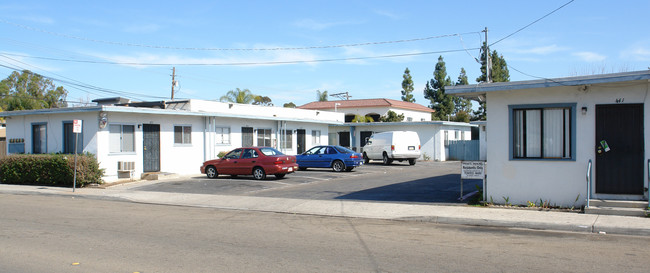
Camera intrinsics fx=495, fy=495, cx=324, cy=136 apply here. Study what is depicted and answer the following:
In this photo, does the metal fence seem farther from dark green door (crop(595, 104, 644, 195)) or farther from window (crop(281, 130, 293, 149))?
dark green door (crop(595, 104, 644, 195))

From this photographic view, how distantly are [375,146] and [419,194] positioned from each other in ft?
52.2

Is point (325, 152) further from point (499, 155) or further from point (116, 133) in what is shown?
point (499, 155)

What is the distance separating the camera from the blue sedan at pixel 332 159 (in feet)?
80.2

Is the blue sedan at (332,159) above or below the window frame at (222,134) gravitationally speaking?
below

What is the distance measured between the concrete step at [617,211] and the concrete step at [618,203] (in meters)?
0.15

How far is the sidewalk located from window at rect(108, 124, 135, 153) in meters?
3.59

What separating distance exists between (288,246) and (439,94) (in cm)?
5443

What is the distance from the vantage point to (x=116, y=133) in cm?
2092

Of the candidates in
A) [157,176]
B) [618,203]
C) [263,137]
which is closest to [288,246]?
[618,203]

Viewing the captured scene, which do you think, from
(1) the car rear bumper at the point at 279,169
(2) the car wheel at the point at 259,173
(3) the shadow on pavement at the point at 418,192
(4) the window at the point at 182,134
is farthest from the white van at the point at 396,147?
(4) the window at the point at 182,134

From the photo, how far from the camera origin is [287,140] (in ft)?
100

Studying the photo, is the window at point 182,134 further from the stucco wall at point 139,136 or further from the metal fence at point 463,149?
the metal fence at point 463,149

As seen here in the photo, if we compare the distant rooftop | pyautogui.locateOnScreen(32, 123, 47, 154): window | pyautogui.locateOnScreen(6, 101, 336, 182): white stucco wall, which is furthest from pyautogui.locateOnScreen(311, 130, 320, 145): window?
the distant rooftop

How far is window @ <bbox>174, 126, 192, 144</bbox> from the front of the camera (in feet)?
77.7
